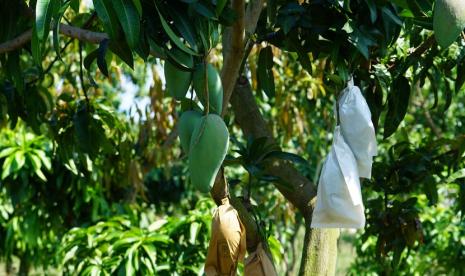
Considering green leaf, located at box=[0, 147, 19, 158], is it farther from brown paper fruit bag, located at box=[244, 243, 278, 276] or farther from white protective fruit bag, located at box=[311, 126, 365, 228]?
white protective fruit bag, located at box=[311, 126, 365, 228]

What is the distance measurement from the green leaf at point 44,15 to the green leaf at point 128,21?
83mm

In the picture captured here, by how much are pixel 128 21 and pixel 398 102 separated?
0.90 meters

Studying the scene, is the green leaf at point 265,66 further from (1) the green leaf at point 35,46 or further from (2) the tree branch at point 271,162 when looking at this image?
(1) the green leaf at point 35,46

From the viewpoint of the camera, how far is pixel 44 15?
1.05 meters

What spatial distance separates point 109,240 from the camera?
324cm

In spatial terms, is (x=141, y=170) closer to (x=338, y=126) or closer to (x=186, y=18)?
(x=338, y=126)

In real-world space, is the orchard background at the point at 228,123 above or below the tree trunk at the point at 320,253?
above

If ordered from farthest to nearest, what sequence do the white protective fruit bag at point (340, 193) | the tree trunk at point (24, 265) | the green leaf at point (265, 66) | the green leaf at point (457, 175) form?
the tree trunk at point (24, 265) < the green leaf at point (457, 175) < the green leaf at point (265, 66) < the white protective fruit bag at point (340, 193)

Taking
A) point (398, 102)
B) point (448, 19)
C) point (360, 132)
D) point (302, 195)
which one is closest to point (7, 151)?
point (302, 195)

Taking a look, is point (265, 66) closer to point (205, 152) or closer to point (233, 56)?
point (233, 56)

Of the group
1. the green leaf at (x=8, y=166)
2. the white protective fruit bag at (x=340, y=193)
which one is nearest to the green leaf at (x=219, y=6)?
the white protective fruit bag at (x=340, y=193)

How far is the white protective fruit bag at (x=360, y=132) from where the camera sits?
1420 millimetres

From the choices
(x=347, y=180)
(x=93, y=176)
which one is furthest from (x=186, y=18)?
(x=93, y=176)

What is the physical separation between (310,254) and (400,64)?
19.6 inches
